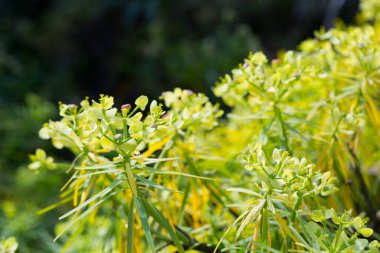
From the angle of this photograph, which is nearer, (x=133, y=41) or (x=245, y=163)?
(x=245, y=163)

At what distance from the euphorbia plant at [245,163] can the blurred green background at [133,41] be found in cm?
207

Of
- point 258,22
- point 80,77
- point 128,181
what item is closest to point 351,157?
point 128,181

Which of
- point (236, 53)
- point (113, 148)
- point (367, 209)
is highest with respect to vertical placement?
point (236, 53)

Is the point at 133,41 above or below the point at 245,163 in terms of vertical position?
above

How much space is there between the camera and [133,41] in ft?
12.7

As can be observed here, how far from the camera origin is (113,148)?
549mm

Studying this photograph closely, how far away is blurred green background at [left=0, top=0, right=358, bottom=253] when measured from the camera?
3203 mm

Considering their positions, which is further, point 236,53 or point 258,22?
point 258,22

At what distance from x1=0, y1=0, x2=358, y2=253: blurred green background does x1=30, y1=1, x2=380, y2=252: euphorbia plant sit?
2.07 m

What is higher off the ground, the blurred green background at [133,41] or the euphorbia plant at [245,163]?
the blurred green background at [133,41]

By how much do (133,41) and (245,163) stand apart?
3190 mm

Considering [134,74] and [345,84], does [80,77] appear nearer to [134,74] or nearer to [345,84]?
[134,74]

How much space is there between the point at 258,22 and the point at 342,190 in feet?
11.9

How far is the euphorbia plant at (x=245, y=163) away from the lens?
0.54 m
